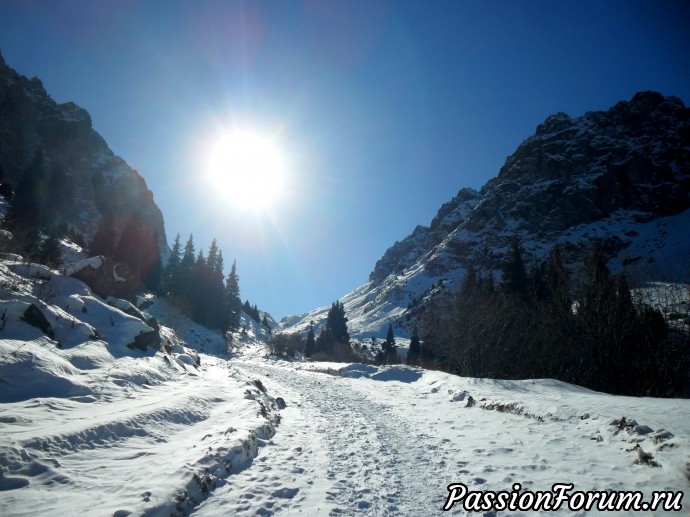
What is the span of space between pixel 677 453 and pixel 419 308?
150 m

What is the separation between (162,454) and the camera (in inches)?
255

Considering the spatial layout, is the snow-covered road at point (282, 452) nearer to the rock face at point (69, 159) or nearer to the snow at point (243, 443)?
the snow at point (243, 443)

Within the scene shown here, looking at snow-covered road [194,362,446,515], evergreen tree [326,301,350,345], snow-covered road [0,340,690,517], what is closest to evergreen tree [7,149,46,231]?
snow-covered road [0,340,690,517]

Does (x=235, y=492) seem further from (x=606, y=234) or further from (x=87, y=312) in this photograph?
(x=606, y=234)

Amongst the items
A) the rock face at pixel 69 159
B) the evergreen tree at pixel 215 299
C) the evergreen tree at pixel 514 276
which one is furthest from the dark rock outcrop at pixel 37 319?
the rock face at pixel 69 159

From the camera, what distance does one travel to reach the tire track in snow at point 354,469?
17.7ft

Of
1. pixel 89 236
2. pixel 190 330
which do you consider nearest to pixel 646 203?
pixel 190 330

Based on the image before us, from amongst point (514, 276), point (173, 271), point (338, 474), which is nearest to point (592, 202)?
point (514, 276)

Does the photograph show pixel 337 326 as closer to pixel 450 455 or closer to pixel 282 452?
pixel 282 452

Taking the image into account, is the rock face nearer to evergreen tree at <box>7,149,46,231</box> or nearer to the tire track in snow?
evergreen tree at <box>7,149,46,231</box>

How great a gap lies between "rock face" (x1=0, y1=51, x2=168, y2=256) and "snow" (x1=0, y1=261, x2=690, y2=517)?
84.9 meters

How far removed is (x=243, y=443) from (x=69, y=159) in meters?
146

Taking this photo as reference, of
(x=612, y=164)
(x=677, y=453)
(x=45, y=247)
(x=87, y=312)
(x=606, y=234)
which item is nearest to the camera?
(x=677, y=453)

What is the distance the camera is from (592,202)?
161 m
